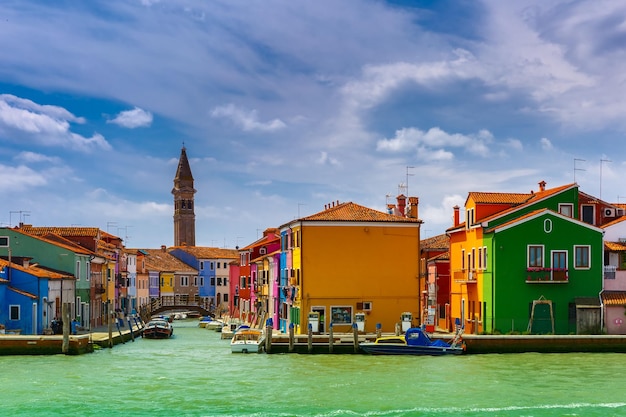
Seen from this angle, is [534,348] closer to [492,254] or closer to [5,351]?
[492,254]

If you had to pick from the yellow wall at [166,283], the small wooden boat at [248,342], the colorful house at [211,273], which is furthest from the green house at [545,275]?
the colorful house at [211,273]

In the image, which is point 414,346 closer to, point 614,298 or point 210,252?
point 614,298

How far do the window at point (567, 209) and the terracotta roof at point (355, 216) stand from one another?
785 cm

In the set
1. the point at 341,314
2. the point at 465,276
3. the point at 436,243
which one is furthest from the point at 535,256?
the point at 436,243

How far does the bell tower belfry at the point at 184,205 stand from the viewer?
157 meters

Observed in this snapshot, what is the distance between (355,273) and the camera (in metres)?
53.8

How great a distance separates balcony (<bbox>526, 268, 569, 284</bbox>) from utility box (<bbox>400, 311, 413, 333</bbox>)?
6958mm

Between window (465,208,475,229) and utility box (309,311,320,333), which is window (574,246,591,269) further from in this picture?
utility box (309,311,320,333)

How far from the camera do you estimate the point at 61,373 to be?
126ft

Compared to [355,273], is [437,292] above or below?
below

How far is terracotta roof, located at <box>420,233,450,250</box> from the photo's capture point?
65.1m

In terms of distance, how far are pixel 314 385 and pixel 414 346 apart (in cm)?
1120

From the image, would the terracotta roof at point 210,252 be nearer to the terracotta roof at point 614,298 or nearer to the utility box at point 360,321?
the utility box at point 360,321

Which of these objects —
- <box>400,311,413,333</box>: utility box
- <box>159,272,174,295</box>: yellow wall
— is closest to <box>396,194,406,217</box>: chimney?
<box>400,311,413,333</box>: utility box
